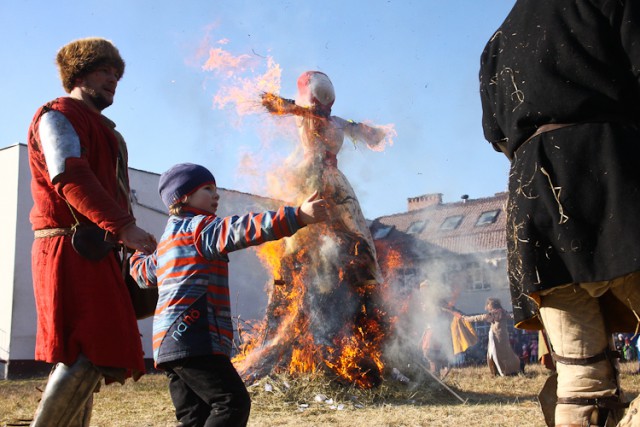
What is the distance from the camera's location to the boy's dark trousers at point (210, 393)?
2848 mm

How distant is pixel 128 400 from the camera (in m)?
8.38

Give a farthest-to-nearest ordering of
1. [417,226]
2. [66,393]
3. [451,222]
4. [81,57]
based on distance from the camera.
Answer: [417,226] → [451,222] → [81,57] → [66,393]

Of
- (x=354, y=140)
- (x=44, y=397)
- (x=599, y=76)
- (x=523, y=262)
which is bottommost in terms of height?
(x=44, y=397)

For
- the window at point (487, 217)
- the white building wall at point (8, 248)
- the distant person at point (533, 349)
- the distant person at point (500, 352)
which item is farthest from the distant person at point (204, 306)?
the window at point (487, 217)

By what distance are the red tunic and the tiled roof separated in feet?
93.4

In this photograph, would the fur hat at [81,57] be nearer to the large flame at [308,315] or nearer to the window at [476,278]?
the large flame at [308,315]

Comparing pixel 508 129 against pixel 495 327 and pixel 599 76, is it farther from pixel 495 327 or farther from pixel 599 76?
pixel 495 327

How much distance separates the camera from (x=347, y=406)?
7078mm

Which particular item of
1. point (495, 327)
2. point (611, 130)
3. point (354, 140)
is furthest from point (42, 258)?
point (495, 327)

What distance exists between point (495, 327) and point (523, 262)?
11.6m

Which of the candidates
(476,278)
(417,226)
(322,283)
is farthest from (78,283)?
(417,226)

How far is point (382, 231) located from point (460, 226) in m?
4.40

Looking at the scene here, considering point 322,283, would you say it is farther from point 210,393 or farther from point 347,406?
point 210,393

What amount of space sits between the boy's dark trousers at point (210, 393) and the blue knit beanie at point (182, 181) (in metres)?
0.88
